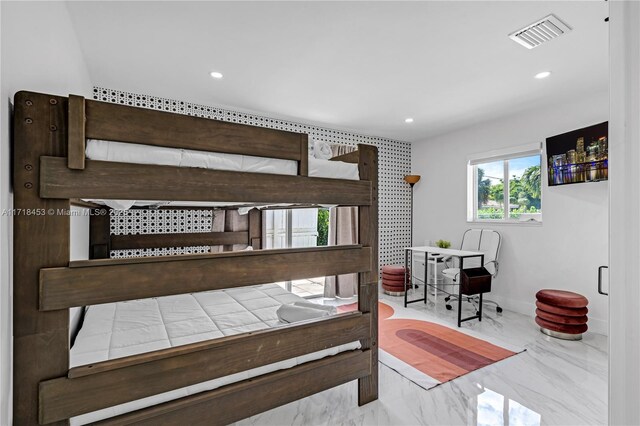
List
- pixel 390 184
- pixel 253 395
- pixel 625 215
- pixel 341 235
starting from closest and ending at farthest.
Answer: pixel 625 215 < pixel 253 395 < pixel 341 235 < pixel 390 184

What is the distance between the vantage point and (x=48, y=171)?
1055 mm

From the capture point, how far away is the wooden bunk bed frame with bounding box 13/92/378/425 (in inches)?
41.1

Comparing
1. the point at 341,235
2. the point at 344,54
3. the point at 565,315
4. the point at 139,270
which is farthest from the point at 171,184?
the point at 565,315

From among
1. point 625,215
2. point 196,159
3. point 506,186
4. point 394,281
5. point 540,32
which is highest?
point 540,32

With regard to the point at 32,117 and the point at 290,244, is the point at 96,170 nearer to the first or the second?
the point at 32,117

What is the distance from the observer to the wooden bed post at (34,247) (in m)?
1.03

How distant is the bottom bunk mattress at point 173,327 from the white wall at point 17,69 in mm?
390

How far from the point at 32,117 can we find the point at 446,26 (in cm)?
228

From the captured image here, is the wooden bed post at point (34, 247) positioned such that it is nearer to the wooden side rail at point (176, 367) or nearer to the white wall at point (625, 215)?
the wooden side rail at point (176, 367)

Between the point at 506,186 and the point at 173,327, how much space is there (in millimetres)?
Result: 4144

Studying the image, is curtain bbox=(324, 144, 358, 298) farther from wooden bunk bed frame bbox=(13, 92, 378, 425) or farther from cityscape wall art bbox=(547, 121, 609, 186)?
wooden bunk bed frame bbox=(13, 92, 378, 425)

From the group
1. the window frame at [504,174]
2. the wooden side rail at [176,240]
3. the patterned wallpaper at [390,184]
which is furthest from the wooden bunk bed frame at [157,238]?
the window frame at [504,174]

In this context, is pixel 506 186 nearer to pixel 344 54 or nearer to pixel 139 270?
pixel 344 54

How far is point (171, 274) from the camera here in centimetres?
124
